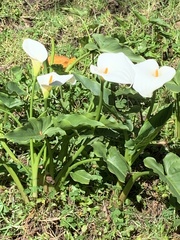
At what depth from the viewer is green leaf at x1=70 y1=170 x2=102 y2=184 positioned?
8.11 feet

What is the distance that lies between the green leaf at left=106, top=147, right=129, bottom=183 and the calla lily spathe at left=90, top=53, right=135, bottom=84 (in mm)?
377

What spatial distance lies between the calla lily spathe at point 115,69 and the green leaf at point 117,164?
1.24ft

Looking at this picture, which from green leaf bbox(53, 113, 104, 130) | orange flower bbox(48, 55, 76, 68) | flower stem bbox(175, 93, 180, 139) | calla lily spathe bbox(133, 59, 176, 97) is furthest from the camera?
orange flower bbox(48, 55, 76, 68)

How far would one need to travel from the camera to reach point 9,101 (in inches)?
98.7

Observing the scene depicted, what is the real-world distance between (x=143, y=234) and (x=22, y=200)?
57cm

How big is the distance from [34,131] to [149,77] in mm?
501

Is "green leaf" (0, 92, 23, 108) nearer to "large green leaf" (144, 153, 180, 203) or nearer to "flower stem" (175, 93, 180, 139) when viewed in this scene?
"large green leaf" (144, 153, 180, 203)

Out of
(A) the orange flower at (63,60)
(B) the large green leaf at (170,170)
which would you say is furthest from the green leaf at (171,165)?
(A) the orange flower at (63,60)

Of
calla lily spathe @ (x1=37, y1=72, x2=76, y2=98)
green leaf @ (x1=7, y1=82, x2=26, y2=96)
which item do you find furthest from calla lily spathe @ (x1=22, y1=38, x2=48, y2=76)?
green leaf @ (x1=7, y1=82, x2=26, y2=96)

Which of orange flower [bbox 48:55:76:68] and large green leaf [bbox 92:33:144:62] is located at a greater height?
large green leaf [bbox 92:33:144:62]

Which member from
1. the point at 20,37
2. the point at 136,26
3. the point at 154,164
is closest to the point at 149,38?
the point at 136,26

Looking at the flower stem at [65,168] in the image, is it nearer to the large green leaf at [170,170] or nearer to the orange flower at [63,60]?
the large green leaf at [170,170]

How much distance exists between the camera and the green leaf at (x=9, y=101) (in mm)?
2486

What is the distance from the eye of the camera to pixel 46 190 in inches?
99.7
